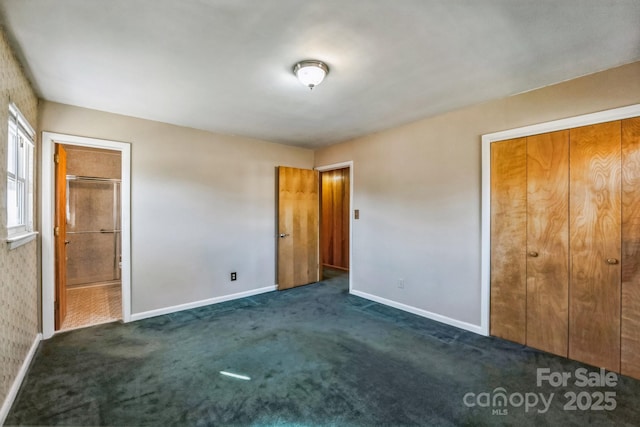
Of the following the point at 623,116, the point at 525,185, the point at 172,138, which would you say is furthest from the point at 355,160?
the point at 623,116

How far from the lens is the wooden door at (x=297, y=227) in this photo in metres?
4.68

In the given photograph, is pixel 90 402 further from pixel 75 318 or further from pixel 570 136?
pixel 570 136

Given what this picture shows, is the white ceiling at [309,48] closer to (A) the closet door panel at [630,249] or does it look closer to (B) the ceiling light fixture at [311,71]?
(B) the ceiling light fixture at [311,71]

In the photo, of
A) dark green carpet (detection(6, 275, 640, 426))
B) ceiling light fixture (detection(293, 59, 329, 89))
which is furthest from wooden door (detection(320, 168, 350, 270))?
ceiling light fixture (detection(293, 59, 329, 89))

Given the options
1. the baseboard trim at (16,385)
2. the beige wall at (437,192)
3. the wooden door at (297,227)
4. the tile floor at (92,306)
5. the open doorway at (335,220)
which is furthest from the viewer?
the open doorway at (335,220)

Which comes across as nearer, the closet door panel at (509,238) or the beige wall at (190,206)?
the closet door panel at (509,238)

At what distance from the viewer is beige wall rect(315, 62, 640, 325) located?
2.52 m

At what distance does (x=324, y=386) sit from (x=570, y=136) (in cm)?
295

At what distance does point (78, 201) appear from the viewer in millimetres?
4875

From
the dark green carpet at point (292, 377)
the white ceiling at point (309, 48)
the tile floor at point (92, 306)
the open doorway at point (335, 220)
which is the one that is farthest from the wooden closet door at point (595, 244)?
the tile floor at point (92, 306)

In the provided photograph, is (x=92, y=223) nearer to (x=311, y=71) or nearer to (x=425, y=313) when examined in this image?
(x=311, y=71)

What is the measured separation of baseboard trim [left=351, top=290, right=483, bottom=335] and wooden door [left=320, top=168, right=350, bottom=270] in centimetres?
209

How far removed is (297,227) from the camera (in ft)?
16.0

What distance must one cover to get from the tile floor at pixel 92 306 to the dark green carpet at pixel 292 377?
341 mm
